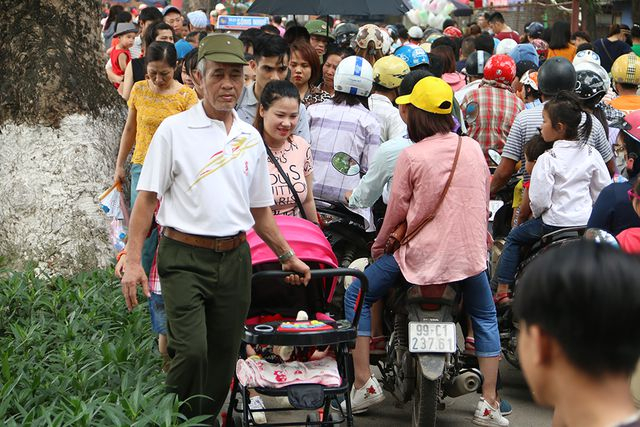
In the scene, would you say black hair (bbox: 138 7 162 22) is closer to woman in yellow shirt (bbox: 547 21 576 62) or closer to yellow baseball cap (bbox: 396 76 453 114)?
woman in yellow shirt (bbox: 547 21 576 62)

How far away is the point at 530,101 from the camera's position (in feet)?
30.3

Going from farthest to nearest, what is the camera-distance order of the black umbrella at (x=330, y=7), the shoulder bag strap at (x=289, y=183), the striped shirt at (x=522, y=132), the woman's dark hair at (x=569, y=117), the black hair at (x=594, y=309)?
the black umbrella at (x=330, y=7) < the striped shirt at (x=522, y=132) < the woman's dark hair at (x=569, y=117) < the shoulder bag strap at (x=289, y=183) < the black hair at (x=594, y=309)

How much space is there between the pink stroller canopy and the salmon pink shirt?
48 cm

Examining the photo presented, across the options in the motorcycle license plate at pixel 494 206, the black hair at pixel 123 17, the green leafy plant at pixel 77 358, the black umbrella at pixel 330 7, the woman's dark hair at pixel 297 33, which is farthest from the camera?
the black hair at pixel 123 17

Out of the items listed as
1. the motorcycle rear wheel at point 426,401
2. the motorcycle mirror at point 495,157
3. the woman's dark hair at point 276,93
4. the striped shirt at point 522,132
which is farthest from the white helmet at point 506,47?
the motorcycle rear wheel at point 426,401

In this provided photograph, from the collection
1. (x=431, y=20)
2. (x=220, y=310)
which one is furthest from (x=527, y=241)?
(x=431, y=20)

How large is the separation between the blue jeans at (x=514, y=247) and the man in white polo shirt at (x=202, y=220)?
8.24 ft

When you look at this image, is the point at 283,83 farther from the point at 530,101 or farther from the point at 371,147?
the point at 530,101

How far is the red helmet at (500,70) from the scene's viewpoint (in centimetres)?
891

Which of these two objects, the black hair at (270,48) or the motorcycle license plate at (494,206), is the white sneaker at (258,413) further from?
the motorcycle license plate at (494,206)

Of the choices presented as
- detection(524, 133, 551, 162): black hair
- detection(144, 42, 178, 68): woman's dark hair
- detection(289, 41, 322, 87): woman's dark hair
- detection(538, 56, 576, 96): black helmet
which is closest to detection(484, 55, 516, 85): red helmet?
detection(538, 56, 576, 96): black helmet

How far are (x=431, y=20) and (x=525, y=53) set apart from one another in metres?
16.9

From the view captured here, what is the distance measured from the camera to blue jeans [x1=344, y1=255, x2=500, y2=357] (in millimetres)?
6027

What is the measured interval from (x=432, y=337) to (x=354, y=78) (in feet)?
7.68
